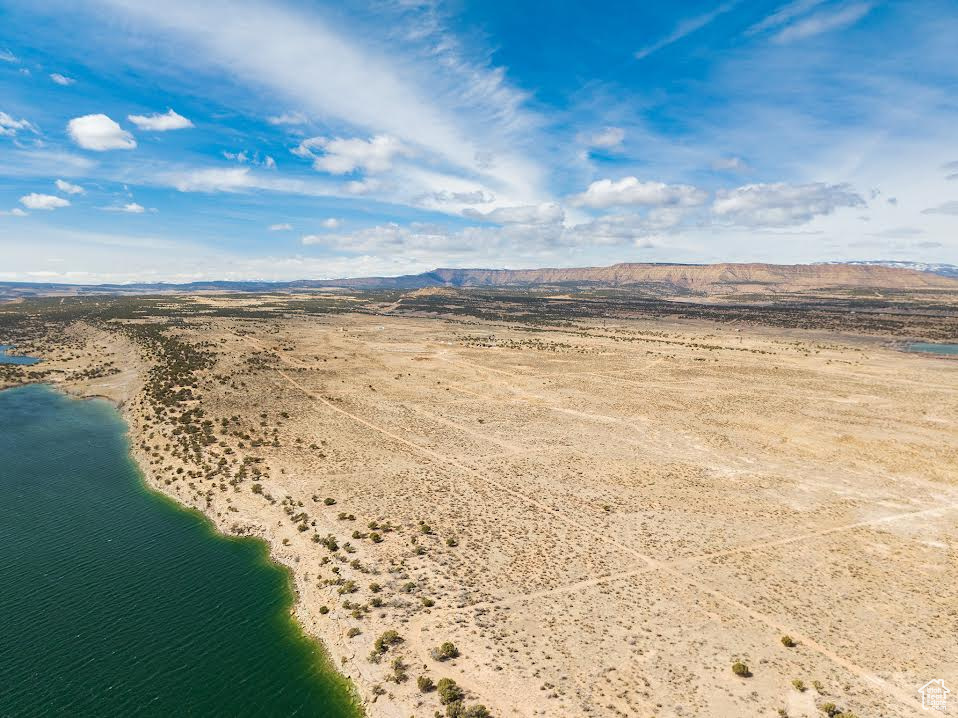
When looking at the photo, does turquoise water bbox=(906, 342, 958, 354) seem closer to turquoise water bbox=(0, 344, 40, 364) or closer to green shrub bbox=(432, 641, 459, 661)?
green shrub bbox=(432, 641, 459, 661)

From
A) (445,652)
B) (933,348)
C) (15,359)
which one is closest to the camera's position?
(445,652)

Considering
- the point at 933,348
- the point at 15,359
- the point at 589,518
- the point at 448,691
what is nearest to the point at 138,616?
the point at 448,691

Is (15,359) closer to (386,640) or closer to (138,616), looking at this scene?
(138,616)

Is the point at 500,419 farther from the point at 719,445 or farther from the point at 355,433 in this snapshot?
the point at 719,445

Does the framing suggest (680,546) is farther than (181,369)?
No

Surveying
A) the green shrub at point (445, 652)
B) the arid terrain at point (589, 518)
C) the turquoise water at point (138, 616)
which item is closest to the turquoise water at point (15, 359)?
the arid terrain at point (589, 518)

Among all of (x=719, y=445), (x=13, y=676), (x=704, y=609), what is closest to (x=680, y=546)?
(x=704, y=609)
